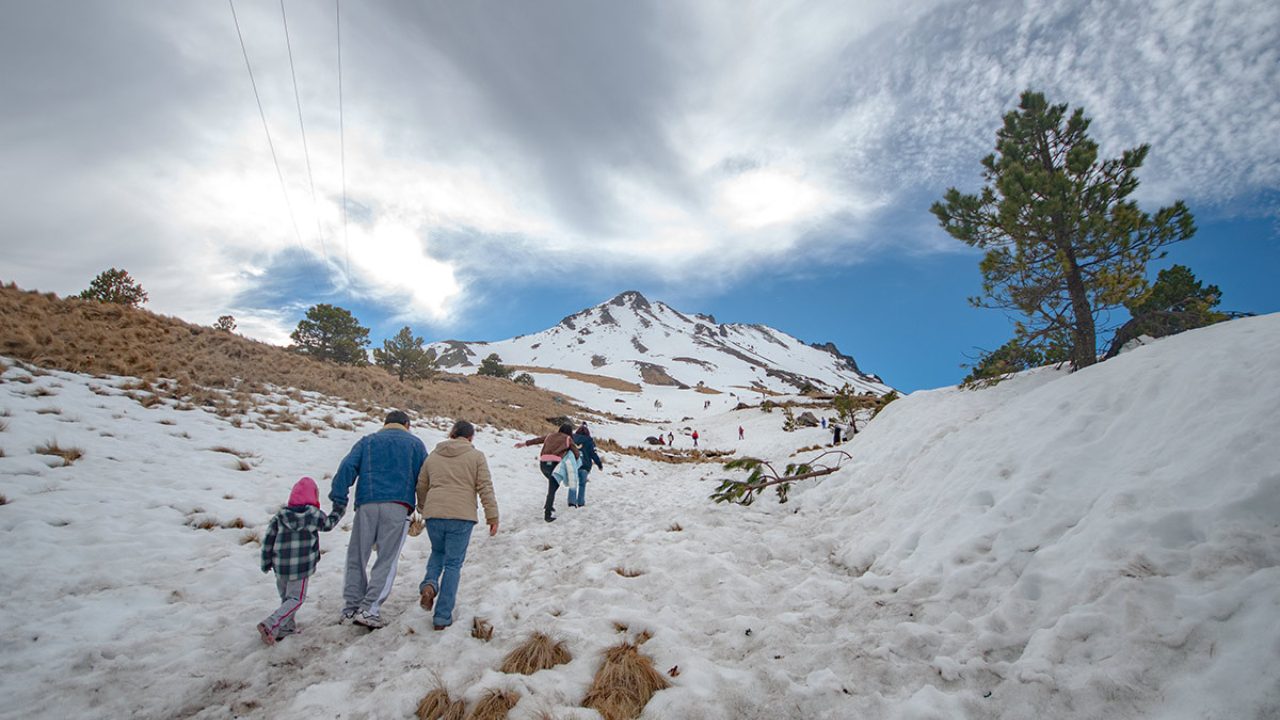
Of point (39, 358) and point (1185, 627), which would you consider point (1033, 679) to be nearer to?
point (1185, 627)

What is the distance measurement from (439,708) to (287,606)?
2066 mm

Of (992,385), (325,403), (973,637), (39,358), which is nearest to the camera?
(973,637)

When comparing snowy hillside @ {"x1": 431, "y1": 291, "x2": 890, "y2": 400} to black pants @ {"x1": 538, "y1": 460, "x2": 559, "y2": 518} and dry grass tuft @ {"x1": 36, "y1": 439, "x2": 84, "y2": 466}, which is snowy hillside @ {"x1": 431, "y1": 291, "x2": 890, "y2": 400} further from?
dry grass tuft @ {"x1": 36, "y1": 439, "x2": 84, "y2": 466}

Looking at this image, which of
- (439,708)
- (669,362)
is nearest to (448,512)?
(439,708)

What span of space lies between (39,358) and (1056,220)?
69.1 ft

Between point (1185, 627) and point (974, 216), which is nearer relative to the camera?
point (1185, 627)

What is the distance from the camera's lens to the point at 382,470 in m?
4.62

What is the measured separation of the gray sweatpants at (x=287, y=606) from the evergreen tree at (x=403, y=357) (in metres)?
32.3

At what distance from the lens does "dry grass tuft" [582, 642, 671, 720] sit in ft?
9.31

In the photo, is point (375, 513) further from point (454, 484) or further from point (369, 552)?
point (454, 484)

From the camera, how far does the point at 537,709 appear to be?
2838mm

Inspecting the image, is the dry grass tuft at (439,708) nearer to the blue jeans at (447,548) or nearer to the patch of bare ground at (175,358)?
the blue jeans at (447,548)

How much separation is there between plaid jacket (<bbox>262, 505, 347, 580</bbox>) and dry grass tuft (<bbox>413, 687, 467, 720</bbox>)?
5.88 ft

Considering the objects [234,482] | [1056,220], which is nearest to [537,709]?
[234,482]
